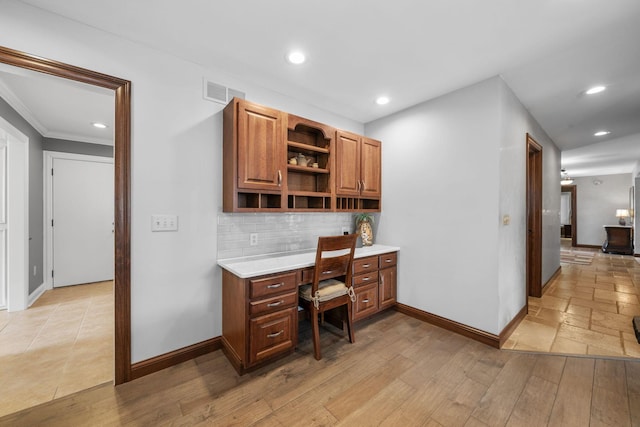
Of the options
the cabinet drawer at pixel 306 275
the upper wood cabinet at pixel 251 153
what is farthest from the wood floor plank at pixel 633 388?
the upper wood cabinet at pixel 251 153

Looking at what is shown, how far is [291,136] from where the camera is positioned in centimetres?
Result: 289

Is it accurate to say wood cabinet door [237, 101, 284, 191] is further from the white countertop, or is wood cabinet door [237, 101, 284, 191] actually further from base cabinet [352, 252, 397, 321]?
base cabinet [352, 252, 397, 321]

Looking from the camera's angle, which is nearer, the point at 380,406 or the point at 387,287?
the point at 380,406

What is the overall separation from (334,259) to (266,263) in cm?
62

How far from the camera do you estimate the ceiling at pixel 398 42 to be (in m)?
1.66

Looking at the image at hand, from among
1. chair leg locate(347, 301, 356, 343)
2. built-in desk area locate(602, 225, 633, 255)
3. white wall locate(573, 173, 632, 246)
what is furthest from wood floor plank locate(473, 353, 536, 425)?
white wall locate(573, 173, 632, 246)

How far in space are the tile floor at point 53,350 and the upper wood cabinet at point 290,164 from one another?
1.73 metres

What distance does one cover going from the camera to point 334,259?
92.4 inches

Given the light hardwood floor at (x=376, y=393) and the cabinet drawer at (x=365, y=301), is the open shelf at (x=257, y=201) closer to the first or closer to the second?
the cabinet drawer at (x=365, y=301)

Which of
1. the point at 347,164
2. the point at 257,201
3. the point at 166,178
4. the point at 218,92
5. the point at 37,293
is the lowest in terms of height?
the point at 37,293

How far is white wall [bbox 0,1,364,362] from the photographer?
1876mm

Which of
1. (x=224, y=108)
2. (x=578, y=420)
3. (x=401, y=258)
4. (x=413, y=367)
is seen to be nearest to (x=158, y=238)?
(x=224, y=108)

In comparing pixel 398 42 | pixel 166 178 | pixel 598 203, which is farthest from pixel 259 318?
pixel 598 203

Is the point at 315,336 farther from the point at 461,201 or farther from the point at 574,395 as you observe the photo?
the point at 461,201
